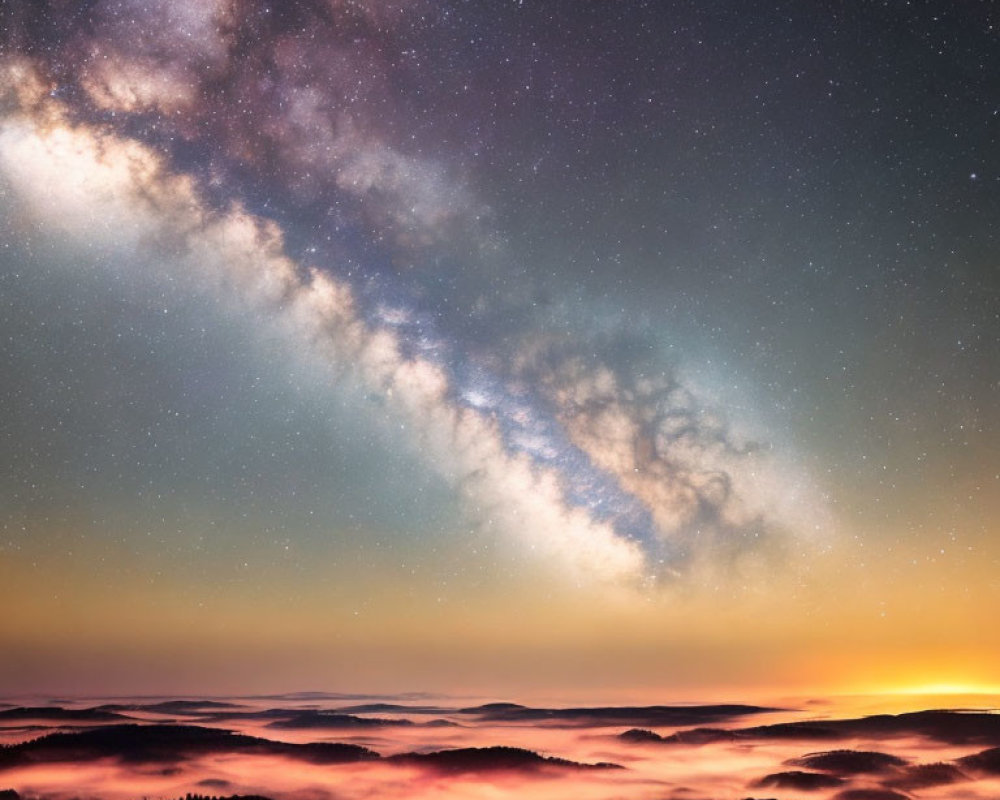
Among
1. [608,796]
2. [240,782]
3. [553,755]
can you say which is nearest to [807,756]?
[553,755]

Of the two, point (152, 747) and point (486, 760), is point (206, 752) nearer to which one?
point (152, 747)

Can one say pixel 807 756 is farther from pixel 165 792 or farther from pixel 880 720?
pixel 165 792

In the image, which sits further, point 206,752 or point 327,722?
point 327,722

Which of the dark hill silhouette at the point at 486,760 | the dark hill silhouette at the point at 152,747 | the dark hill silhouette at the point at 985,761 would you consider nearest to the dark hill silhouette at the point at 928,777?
the dark hill silhouette at the point at 985,761

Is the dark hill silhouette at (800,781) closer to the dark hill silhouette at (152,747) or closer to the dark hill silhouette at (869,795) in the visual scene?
the dark hill silhouette at (869,795)

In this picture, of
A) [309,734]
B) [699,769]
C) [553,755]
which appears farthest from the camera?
[309,734]

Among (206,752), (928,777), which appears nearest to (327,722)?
(206,752)
